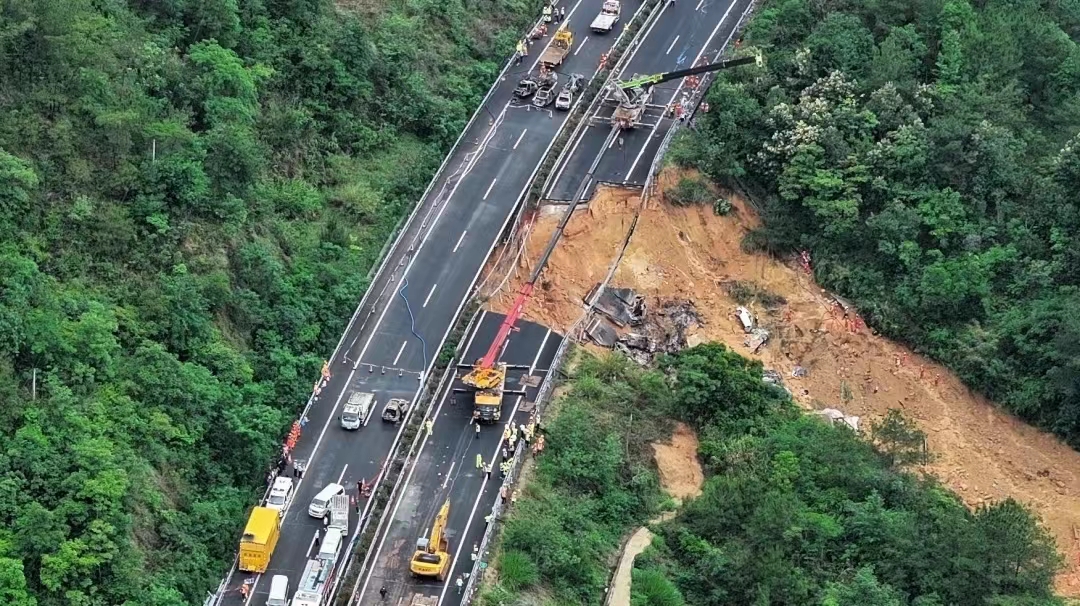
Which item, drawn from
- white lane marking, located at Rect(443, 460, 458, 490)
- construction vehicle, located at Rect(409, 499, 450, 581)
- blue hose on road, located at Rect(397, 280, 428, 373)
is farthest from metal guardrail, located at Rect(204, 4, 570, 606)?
construction vehicle, located at Rect(409, 499, 450, 581)

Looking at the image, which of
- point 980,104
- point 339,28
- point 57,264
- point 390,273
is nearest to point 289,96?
point 339,28

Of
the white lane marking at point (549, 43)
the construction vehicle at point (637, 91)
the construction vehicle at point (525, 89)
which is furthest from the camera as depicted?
the white lane marking at point (549, 43)

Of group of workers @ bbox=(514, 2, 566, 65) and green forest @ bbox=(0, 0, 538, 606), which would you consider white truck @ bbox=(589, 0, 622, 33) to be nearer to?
group of workers @ bbox=(514, 2, 566, 65)

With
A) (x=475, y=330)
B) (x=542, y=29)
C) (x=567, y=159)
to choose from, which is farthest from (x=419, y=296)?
(x=542, y=29)

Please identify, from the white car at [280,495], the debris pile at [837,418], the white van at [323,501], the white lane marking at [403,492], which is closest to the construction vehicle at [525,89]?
the white lane marking at [403,492]

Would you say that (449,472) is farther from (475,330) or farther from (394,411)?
(475,330)

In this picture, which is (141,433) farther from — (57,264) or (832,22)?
(832,22)

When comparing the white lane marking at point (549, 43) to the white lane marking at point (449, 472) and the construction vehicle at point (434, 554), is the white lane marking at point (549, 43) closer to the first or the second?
the white lane marking at point (449, 472)
